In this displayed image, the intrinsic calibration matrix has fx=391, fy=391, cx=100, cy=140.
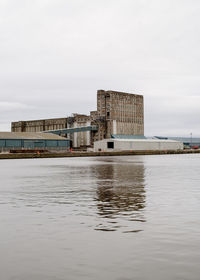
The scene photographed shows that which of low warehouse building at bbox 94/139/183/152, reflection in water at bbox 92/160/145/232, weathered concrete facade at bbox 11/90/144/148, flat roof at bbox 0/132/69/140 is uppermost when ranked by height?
weathered concrete facade at bbox 11/90/144/148

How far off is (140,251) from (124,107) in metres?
147

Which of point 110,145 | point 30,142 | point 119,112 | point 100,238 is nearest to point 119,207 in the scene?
point 100,238

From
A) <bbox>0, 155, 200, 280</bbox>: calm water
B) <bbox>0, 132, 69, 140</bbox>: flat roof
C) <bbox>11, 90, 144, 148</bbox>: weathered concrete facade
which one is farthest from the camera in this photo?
<bbox>11, 90, 144, 148</bbox>: weathered concrete facade

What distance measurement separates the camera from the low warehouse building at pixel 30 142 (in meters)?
116

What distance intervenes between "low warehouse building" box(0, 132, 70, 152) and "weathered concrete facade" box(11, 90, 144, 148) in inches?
961

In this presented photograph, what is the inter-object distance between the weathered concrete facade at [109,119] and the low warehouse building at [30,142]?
24414 millimetres

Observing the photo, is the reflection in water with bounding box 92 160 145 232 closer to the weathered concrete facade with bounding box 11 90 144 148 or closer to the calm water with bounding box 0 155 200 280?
the calm water with bounding box 0 155 200 280

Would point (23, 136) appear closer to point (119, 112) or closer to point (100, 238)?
point (119, 112)

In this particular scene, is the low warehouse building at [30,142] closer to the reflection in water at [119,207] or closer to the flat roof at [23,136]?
the flat roof at [23,136]

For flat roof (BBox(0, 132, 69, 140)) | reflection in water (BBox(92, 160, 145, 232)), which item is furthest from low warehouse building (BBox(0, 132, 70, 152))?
reflection in water (BBox(92, 160, 145, 232))

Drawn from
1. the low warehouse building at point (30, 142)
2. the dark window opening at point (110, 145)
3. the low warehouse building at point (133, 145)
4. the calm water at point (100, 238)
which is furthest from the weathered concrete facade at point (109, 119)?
the calm water at point (100, 238)

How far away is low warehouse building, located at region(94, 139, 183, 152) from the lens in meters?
135

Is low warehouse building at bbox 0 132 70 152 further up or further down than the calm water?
further up

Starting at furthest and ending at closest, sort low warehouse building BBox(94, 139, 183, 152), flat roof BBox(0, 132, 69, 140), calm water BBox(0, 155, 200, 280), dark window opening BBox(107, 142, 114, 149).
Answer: dark window opening BBox(107, 142, 114, 149)
low warehouse building BBox(94, 139, 183, 152)
flat roof BBox(0, 132, 69, 140)
calm water BBox(0, 155, 200, 280)
